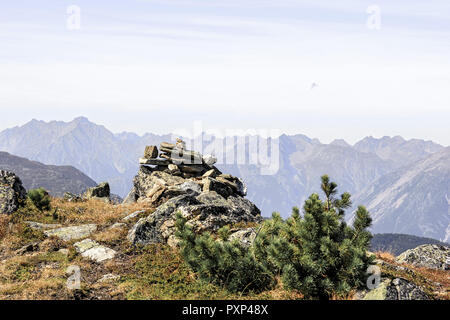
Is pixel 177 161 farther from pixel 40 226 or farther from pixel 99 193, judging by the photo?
pixel 40 226

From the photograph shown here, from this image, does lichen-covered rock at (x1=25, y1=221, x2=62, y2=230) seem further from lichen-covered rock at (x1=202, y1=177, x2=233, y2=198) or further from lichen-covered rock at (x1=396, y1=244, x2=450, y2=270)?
lichen-covered rock at (x1=396, y1=244, x2=450, y2=270)

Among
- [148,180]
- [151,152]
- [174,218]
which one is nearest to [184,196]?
[174,218]

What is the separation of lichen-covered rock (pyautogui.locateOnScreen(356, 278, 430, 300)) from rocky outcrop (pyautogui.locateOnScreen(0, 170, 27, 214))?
23.0 metres

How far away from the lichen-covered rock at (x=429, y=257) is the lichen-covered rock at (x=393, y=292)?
43.4 feet

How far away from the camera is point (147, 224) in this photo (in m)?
23.9

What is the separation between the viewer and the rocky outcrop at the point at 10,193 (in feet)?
94.2

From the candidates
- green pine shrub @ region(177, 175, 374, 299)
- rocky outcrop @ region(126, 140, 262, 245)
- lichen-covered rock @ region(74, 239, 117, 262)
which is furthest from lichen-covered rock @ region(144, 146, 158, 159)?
green pine shrub @ region(177, 175, 374, 299)

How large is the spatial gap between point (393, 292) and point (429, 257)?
1530cm

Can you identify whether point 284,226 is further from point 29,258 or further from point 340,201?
point 29,258

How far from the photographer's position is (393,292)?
46.7ft

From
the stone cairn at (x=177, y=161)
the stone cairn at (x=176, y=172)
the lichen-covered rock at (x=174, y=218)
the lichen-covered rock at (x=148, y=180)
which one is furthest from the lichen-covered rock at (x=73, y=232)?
the stone cairn at (x=177, y=161)

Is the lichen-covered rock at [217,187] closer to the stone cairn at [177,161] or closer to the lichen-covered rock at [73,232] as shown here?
the stone cairn at [177,161]
